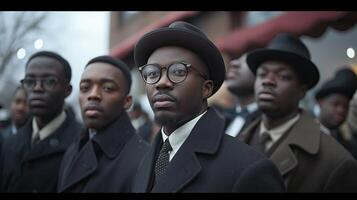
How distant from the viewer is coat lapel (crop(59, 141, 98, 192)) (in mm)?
3771

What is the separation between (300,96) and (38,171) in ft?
7.00

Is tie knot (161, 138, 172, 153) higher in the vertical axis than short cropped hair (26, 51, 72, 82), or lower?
lower

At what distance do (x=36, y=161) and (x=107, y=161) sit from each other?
0.97 m

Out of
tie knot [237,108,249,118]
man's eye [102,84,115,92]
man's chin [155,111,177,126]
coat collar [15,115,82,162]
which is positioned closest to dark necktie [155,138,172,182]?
man's chin [155,111,177,126]

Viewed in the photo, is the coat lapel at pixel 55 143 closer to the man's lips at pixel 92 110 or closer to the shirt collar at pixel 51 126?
the shirt collar at pixel 51 126

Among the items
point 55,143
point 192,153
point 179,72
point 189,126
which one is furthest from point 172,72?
point 55,143

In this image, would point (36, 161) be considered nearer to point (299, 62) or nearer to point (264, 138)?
point (264, 138)

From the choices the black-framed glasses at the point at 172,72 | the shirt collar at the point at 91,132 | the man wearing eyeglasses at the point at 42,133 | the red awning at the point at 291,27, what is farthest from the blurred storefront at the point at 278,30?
the black-framed glasses at the point at 172,72

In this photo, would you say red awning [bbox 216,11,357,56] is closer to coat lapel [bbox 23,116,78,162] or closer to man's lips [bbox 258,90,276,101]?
man's lips [bbox 258,90,276,101]

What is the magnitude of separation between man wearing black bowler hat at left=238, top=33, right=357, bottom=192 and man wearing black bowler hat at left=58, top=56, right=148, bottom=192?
0.96 m

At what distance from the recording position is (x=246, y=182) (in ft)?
8.92

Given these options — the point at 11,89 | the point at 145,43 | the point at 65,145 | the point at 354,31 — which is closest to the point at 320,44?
the point at 354,31
